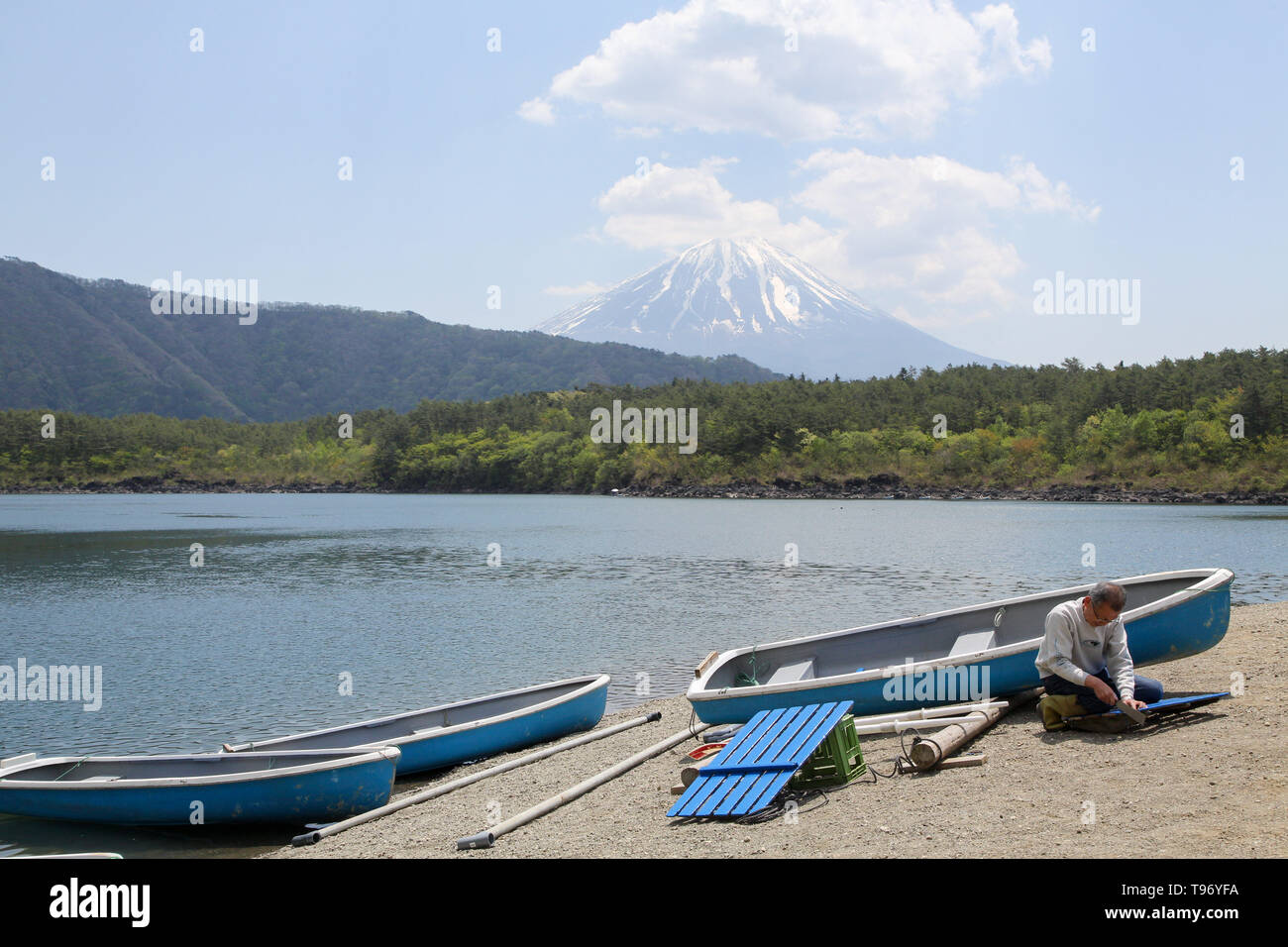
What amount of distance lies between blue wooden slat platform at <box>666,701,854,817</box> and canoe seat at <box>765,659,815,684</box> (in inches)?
144

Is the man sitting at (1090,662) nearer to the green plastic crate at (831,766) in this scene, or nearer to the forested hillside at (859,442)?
the green plastic crate at (831,766)

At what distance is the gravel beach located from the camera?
7.02 metres

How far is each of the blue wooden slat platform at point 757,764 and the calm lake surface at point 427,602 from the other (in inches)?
227

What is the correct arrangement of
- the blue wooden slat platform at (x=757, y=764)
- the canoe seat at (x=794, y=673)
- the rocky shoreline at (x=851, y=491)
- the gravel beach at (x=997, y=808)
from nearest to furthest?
the gravel beach at (x=997, y=808), the blue wooden slat platform at (x=757, y=764), the canoe seat at (x=794, y=673), the rocky shoreline at (x=851, y=491)

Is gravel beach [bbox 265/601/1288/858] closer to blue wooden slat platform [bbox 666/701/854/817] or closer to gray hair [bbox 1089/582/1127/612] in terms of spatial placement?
blue wooden slat platform [bbox 666/701/854/817]

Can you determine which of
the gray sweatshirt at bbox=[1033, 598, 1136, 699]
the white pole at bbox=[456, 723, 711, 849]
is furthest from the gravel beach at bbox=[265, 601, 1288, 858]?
the gray sweatshirt at bbox=[1033, 598, 1136, 699]

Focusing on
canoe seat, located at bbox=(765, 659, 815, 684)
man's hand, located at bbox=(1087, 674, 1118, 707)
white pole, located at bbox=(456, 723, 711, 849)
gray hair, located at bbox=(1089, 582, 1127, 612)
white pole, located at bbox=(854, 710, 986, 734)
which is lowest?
white pole, located at bbox=(456, 723, 711, 849)

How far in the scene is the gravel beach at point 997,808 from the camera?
7016 millimetres

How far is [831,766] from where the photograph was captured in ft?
31.2

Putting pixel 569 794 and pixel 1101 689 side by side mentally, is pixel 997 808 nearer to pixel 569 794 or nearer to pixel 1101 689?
pixel 1101 689

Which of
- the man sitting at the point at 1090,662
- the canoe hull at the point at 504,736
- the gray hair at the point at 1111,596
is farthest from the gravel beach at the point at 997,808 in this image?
the canoe hull at the point at 504,736

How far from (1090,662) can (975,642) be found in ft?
14.2

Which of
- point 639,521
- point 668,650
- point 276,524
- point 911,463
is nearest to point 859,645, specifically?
point 668,650

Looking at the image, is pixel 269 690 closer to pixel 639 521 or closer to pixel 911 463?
pixel 639 521
